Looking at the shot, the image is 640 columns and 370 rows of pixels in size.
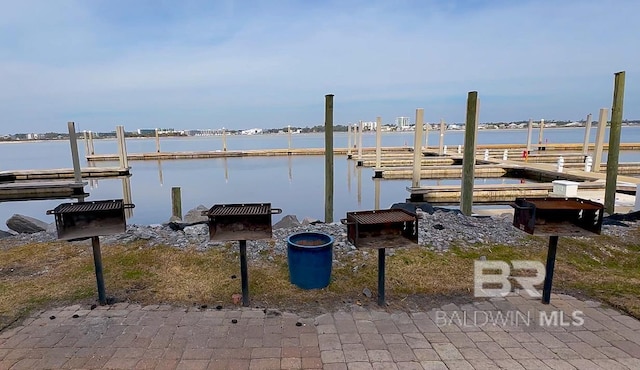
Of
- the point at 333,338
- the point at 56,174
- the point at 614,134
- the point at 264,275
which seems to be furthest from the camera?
the point at 56,174

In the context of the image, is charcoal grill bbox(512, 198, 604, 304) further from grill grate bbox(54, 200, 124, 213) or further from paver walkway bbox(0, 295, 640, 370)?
grill grate bbox(54, 200, 124, 213)

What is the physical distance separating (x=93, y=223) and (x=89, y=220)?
0.14 ft

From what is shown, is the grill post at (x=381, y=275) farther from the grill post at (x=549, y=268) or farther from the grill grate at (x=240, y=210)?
the grill post at (x=549, y=268)

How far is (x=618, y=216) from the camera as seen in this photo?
20.1ft

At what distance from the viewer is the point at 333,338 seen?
8.60 ft

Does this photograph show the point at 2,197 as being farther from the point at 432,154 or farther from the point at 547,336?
the point at 432,154

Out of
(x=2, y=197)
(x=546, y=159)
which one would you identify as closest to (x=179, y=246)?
(x=2, y=197)

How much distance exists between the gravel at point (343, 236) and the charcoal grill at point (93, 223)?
1.62 meters

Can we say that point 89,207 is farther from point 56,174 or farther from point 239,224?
point 56,174

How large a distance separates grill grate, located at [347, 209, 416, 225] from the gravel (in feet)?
4.06

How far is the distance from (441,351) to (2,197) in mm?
18290

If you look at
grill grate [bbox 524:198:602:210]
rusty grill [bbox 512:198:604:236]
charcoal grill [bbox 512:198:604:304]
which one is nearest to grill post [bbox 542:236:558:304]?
charcoal grill [bbox 512:198:604:304]

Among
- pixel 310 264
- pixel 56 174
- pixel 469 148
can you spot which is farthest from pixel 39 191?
pixel 469 148

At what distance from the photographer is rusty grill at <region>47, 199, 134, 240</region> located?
10.2 ft
